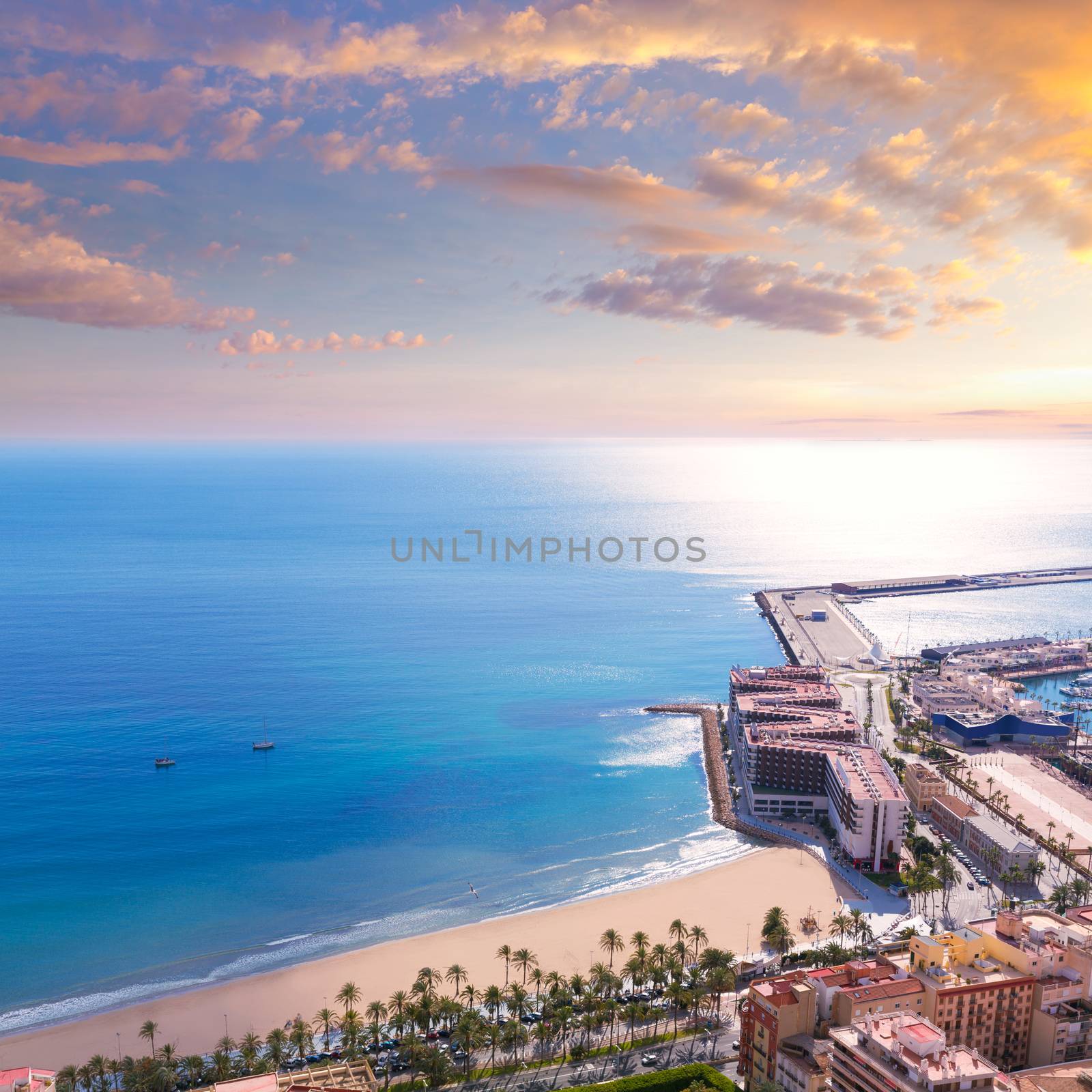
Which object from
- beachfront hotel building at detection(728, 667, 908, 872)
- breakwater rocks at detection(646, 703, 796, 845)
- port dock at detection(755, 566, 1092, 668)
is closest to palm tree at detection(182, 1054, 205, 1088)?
breakwater rocks at detection(646, 703, 796, 845)

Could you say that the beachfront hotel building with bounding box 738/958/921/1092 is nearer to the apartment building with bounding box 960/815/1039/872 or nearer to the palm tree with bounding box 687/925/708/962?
the palm tree with bounding box 687/925/708/962

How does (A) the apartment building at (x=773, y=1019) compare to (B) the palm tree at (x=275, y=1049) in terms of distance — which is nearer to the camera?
→ (A) the apartment building at (x=773, y=1019)

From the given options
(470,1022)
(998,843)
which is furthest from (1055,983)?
(470,1022)

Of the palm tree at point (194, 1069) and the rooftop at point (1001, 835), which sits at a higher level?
the rooftop at point (1001, 835)

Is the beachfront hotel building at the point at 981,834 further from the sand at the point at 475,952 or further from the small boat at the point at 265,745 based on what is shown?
the small boat at the point at 265,745

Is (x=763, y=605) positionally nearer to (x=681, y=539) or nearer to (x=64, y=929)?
(x=681, y=539)

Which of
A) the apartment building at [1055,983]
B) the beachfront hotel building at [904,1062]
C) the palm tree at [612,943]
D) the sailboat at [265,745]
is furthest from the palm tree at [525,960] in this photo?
the sailboat at [265,745]

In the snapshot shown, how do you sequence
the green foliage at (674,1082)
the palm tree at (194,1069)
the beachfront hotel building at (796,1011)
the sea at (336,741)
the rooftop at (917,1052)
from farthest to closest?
1. the sea at (336,741)
2. the palm tree at (194,1069)
3. the green foliage at (674,1082)
4. the beachfront hotel building at (796,1011)
5. the rooftop at (917,1052)
